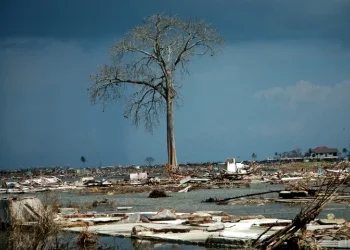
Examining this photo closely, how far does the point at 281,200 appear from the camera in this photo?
19.8m

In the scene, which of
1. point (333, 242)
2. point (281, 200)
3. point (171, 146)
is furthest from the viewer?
point (171, 146)

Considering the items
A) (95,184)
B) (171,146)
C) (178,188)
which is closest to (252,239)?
(178,188)

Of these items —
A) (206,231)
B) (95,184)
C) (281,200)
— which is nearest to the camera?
(206,231)

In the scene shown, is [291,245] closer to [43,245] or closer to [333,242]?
[333,242]

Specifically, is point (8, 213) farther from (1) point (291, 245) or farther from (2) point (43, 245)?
(1) point (291, 245)

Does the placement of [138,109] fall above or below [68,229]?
above

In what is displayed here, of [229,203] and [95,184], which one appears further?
[95,184]

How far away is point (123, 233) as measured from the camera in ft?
38.2

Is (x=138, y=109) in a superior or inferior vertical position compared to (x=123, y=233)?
superior

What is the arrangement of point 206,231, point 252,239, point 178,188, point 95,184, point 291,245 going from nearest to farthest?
point 291,245 < point 252,239 < point 206,231 < point 178,188 < point 95,184

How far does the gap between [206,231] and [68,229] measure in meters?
2.99

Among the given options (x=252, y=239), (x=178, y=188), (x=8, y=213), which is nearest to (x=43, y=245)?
(x=252, y=239)

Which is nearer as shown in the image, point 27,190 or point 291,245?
point 291,245

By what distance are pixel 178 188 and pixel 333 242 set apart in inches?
911
